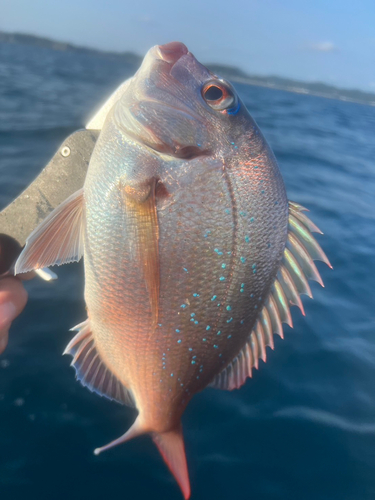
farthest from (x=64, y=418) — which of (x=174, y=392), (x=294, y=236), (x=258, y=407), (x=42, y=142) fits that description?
(x=42, y=142)

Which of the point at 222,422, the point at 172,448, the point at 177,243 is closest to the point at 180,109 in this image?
the point at 177,243

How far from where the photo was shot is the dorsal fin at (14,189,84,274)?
148cm

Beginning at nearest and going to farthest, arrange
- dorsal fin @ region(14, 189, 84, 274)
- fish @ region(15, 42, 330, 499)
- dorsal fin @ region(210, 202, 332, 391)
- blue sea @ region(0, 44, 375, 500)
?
fish @ region(15, 42, 330, 499)
dorsal fin @ region(14, 189, 84, 274)
dorsal fin @ region(210, 202, 332, 391)
blue sea @ region(0, 44, 375, 500)

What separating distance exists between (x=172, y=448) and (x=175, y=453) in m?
0.02

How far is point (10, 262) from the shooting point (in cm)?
183

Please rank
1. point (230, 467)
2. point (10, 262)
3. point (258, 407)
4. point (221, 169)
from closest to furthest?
point (221, 169) → point (10, 262) → point (230, 467) → point (258, 407)

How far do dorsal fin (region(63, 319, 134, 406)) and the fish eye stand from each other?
117 centimetres

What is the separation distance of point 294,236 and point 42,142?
5937 mm

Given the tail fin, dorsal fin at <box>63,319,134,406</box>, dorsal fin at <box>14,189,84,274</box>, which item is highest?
dorsal fin at <box>14,189,84,274</box>

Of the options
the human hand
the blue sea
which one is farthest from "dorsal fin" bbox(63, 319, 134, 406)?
the blue sea

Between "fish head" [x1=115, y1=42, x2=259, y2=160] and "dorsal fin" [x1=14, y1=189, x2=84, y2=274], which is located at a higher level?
"fish head" [x1=115, y1=42, x2=259, y2=160]

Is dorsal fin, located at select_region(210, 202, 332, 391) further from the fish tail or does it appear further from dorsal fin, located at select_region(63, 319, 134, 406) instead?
dorsal fin, located at select_region(63, 319, 134, 406)

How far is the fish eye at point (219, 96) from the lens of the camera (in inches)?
59.5

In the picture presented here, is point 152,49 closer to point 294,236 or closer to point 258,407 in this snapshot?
point 294,236
